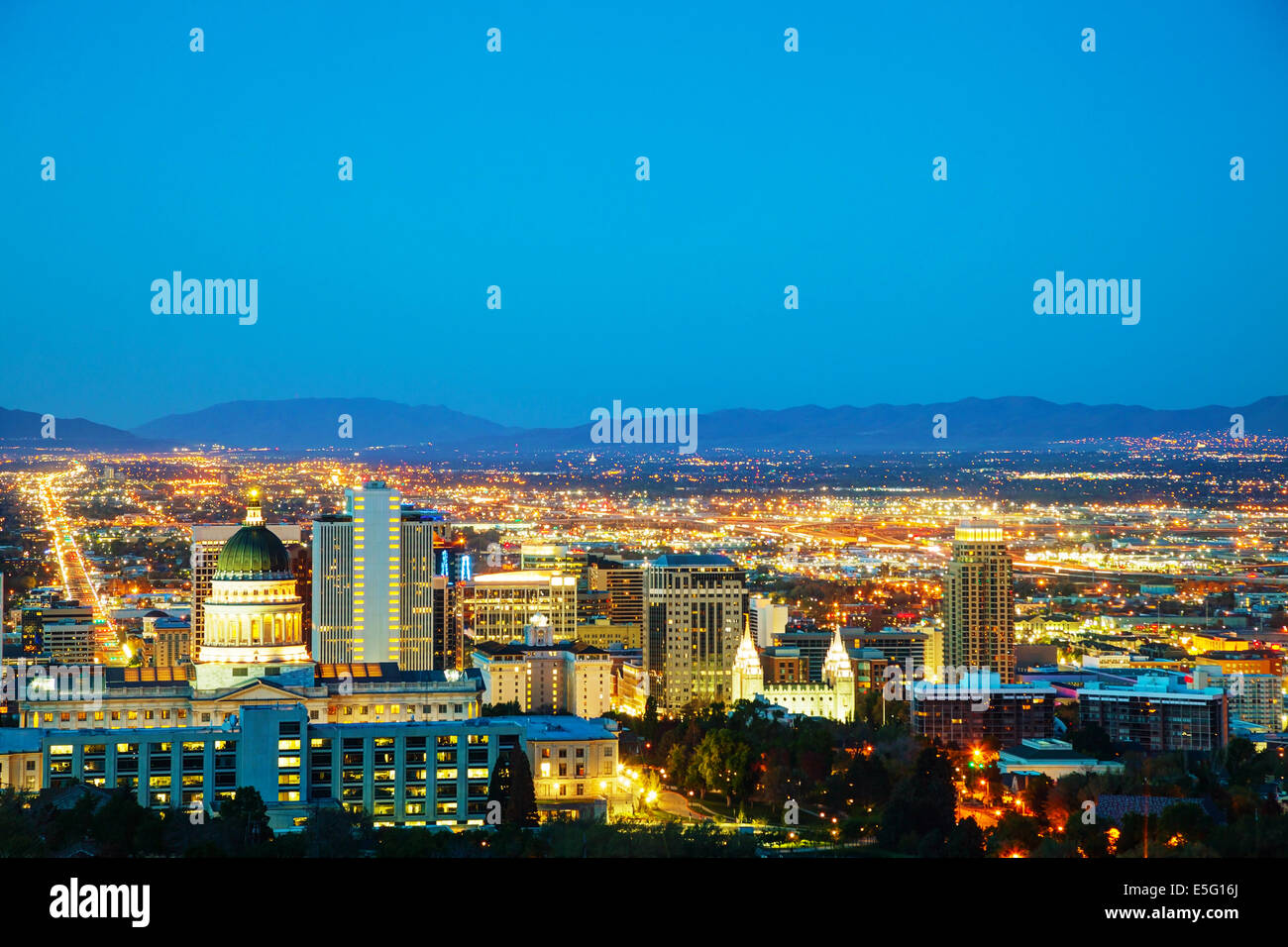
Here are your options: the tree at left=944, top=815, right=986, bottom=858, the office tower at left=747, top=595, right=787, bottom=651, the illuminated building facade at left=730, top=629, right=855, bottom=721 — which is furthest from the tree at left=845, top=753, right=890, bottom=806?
the office tower at left=747, top=595, right=787, bottom=651

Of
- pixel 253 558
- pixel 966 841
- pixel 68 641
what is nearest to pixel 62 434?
pixel 68 641

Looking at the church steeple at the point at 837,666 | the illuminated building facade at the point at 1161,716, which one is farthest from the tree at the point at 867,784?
the church steeple at the point at 837,666

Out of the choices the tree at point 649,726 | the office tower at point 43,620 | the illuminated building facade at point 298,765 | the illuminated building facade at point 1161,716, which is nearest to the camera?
the illuminated building facade at point 298,765

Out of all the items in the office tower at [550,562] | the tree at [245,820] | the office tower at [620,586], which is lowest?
the tree at [245,820]

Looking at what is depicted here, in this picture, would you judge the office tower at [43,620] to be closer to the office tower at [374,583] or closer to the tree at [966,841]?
the office tower at [374,583]

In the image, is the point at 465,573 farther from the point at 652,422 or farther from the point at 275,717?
the point at 275,717

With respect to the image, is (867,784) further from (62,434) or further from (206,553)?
(62,434)

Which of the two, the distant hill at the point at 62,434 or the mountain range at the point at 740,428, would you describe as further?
the mountain range at the point at 740,428

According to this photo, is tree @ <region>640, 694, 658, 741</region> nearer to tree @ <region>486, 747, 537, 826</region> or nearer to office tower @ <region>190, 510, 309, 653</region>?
tree @ <region>486, 747, 537, 826</region>
